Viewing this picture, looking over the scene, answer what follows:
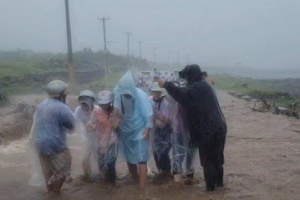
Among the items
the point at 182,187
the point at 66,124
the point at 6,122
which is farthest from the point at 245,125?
the point at 66,124

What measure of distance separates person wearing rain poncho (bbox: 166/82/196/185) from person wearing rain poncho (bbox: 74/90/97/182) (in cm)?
114

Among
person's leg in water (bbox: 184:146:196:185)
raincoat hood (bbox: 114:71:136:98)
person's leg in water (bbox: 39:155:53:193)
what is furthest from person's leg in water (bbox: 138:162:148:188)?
person's leg in water (bbox: 39:155:53:193)

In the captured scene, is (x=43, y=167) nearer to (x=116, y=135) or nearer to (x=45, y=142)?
(x=45, y=142)

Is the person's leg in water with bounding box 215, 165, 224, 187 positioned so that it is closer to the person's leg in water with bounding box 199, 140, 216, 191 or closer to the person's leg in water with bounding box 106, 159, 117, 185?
the person's leg in water with bounding box 199, 140, 216, 191

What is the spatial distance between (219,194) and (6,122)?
27.1 feet

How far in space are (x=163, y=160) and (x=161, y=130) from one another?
0.47 metres

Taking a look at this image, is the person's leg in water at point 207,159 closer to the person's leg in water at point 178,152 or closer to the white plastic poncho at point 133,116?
the person's leg in water at point 178,152

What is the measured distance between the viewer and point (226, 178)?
7512 mm

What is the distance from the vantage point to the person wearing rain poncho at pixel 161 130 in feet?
22.9

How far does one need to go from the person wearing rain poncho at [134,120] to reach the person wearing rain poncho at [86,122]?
0.41 m

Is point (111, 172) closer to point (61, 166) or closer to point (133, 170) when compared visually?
point (133, 170)

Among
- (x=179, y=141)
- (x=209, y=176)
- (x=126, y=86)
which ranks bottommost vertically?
(x=209, y=176)

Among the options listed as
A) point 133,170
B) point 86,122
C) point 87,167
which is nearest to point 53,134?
point 86,122

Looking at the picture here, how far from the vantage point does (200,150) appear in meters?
6.50
